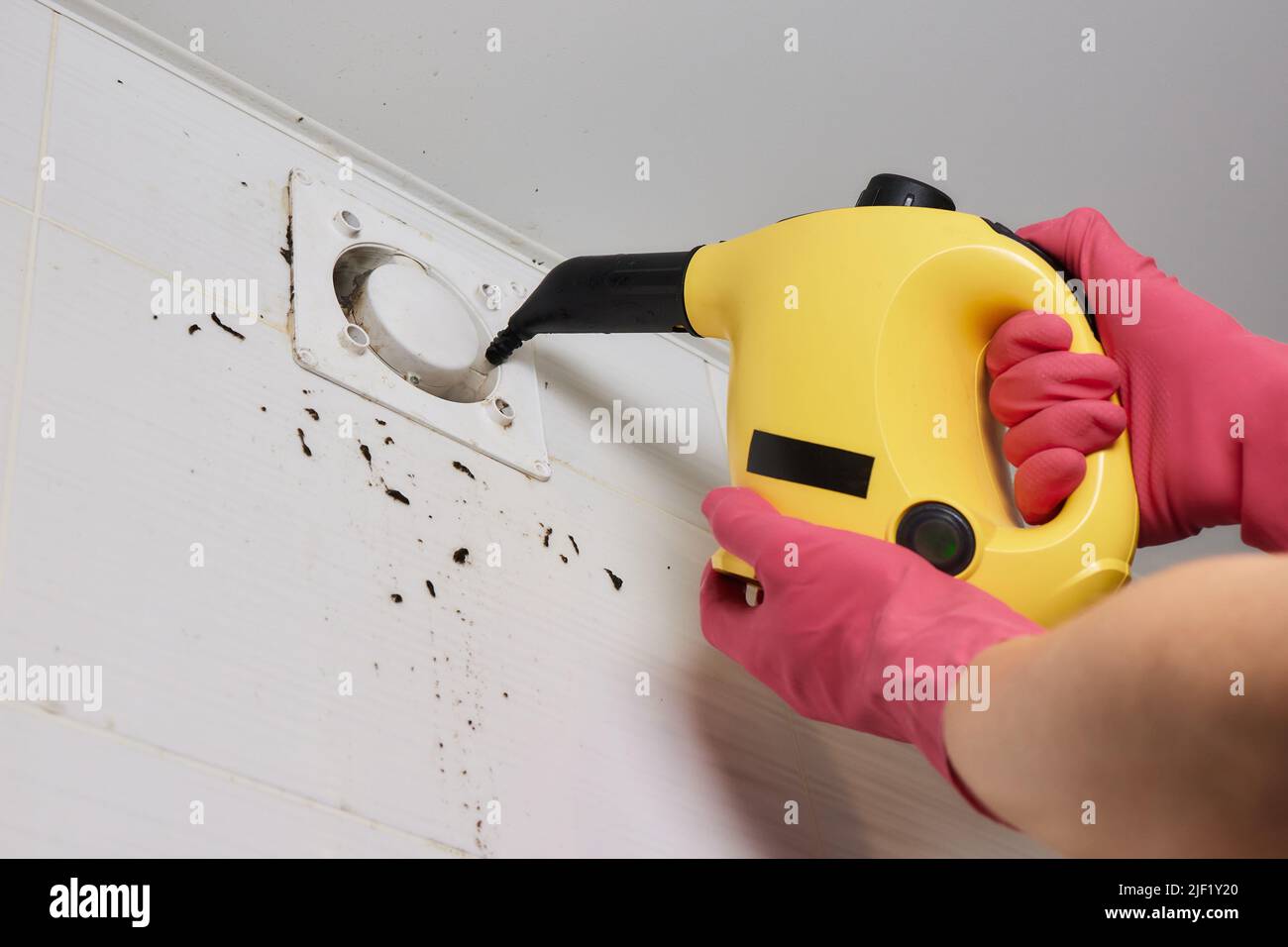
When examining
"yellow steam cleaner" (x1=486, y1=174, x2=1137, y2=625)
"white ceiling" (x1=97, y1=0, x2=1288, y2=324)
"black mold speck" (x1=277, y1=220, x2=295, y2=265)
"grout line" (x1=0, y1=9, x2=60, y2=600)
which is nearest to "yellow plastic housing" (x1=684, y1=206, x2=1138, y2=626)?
"yellow steam cleaner" (x1=486, y1=174, x2=1137, y2=625)

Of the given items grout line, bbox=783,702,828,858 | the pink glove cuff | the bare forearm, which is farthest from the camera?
grout line, bbox=783,702,828,858

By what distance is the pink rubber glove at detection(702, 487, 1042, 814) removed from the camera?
1.84 feet

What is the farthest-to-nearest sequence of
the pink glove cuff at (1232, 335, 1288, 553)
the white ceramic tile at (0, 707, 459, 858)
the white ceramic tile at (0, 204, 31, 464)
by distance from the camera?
the pink glove cuff at (1232, 335, 1288, 553)
the white ceramic tile at (0, 204, 31, 464)
the white ceramic tile at (0, 707, 459, 858)

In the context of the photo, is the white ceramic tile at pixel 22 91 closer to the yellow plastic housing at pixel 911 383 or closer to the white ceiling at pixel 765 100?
the white ceiling at pixel 765 100

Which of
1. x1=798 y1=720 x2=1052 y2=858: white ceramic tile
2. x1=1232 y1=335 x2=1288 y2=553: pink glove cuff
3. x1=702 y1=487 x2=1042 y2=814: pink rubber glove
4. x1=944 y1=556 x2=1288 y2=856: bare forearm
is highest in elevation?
x1=1232 y1=335 x2=1288 y2=553: pink glove cuff

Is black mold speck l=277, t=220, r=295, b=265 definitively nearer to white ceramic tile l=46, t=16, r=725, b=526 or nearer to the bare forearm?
white ceramic tile l=46, t=16, r=725, b=526

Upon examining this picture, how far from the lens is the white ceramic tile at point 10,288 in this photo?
58 cm

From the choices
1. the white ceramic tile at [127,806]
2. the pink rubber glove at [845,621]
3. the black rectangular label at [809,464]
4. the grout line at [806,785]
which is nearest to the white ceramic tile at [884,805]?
the grout line at [806,785]

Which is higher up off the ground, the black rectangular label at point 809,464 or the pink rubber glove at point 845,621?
the black rectangular label at point 809,464

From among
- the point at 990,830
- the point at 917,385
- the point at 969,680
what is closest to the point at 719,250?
the point at 917,385

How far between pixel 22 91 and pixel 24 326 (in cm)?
24

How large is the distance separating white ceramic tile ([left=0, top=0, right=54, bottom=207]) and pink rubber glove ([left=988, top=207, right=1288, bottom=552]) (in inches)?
26.5

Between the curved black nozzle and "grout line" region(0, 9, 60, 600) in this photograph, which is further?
the curved black nozzle

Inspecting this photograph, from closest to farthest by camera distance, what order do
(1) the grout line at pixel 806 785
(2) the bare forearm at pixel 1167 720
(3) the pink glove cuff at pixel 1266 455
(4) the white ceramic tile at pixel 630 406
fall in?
(2) the bare forearm at pixel 1167 720, (3) the pink glove cuff at pixel 1266 455, (1) the grout line at pixel 806 785, (4) the white ceramic tile at pixel 630 406
